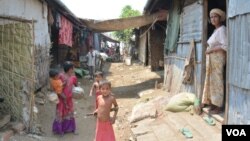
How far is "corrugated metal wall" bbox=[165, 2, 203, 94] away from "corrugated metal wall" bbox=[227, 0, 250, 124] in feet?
7.25

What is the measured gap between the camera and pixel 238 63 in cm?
526

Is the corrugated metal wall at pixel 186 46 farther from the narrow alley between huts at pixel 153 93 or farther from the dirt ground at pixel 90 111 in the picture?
the dirt ground at pixel 90 111

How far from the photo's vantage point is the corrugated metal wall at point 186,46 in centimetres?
800

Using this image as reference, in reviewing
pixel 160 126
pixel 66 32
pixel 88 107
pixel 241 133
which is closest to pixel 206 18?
pixel 160 126

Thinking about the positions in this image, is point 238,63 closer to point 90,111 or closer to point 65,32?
point 90,111

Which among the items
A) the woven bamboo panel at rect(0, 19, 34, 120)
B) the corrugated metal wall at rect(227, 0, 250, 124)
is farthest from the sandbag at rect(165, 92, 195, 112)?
the woven bamboo panel at rect(0, 19, 34, 120)

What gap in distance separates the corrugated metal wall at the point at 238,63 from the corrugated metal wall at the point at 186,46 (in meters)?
2.21

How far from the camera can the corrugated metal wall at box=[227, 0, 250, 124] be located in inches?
196

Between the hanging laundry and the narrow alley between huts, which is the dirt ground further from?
the hanging laundry

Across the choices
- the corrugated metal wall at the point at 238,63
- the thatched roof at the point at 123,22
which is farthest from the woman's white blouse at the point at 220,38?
the thatched roof at the point at 123,22

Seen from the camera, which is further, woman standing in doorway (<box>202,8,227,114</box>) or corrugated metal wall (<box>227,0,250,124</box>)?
woman standing in doorway (<box>202,8,227,114</box>)

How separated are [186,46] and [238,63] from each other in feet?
13.6

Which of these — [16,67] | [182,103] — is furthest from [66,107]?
[182,103]

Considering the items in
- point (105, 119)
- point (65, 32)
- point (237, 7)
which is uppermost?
point (65, 32)
